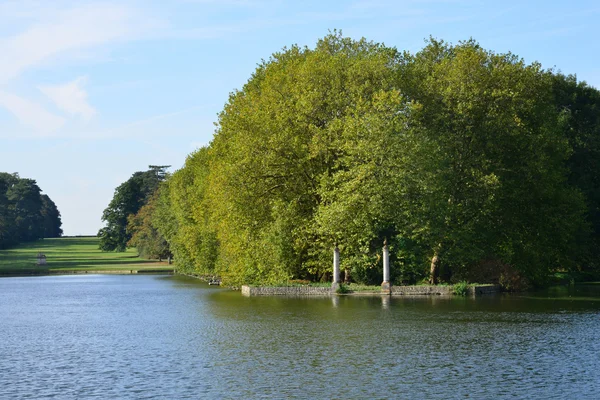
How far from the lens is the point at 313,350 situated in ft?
94.3

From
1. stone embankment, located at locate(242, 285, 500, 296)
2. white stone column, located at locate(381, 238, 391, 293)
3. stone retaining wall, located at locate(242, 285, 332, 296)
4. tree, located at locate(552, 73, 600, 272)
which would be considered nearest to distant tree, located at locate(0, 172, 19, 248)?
stone retaining wall, located at locate(242, 285, 332, 296)

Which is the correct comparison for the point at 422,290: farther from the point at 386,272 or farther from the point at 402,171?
the point at 402,171

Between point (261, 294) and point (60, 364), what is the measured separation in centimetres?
3090

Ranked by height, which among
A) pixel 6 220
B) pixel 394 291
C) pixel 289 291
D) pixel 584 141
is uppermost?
pixel 584 141

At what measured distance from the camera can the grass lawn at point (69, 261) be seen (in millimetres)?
120806

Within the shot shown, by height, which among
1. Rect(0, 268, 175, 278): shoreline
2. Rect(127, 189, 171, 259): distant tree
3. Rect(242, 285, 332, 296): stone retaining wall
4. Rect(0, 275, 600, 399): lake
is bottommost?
Rect(0, 275, 600, 399): lake

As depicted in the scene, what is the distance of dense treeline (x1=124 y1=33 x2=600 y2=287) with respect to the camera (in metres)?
52.8

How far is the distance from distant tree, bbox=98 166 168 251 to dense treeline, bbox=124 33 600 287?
376 feet

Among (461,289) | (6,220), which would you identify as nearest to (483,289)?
(461,289)

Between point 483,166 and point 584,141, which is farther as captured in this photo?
point 584,141

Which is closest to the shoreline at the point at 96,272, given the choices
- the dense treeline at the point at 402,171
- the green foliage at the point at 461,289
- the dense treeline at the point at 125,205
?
the dense treeline at the point at 125,205

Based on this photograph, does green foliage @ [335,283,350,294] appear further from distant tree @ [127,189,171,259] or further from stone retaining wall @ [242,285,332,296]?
distant tree @ [127,189,171,259]

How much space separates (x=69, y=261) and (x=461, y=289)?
10178cm

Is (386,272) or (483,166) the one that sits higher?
(483,166)
